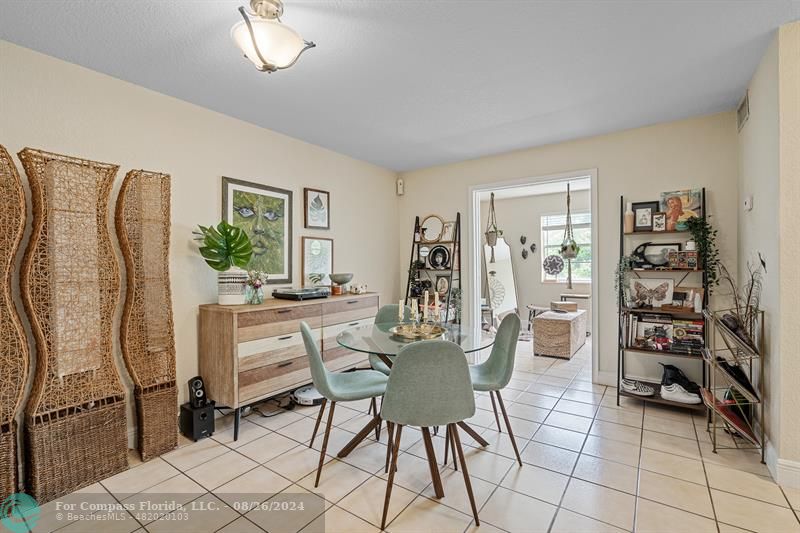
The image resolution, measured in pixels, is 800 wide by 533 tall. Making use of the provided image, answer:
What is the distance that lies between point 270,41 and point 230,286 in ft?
6.17

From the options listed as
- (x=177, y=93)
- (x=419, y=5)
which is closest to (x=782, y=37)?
(x=419, y=5)

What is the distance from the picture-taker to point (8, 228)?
199 centimetres

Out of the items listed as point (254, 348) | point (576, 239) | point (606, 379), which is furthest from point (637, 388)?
point (576, 239)

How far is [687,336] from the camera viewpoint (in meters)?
3.18

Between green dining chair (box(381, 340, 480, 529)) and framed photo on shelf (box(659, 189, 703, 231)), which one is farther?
framed photo on shelf (box(659, 189, 703, 231))

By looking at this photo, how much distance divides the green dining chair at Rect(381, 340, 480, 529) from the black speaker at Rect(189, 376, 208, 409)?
169 cm

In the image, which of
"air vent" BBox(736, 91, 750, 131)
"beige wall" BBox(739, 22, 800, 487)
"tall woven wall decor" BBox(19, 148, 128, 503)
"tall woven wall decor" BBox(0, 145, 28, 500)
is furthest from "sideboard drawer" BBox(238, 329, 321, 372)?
"air vent" BBox(736, 91, 750, 131)

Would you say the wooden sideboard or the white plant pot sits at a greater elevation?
the white plant pot

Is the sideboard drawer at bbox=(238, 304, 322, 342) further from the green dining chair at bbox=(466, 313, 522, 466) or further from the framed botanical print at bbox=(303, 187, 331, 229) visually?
the green dining chair at bbox=(466, 313, 522, 466)

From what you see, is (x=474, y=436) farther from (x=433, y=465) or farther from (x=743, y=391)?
(x=743, y=391)

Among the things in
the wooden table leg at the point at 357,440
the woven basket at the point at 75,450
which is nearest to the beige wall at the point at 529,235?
the wooden table leg at the point at 357,440

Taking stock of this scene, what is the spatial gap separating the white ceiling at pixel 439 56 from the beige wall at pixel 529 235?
362 cm

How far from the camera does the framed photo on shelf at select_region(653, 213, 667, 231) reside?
11.0 ft

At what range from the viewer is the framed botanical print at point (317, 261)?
3871 mm
